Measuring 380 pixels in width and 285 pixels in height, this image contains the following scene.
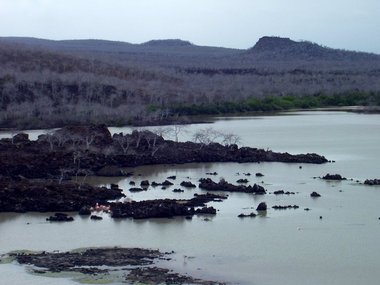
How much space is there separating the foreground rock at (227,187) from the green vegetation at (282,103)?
2486 centimetres

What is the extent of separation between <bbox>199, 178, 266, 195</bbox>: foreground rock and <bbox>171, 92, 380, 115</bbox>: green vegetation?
81.6ft

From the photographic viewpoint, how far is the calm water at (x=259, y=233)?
608 inches

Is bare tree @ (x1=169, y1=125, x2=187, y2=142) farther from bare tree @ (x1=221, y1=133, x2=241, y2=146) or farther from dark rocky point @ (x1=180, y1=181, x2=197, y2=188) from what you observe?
dark rocky point @ (x1=180, y1=181, x2=197, y2=188)

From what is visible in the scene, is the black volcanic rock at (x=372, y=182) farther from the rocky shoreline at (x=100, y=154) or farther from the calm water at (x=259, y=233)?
the rocky shoreline at (x=100, y=154)

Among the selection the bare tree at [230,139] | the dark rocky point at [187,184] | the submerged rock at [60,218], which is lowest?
the submerged rock at [60,218]

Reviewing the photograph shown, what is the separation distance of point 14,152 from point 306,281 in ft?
49.5

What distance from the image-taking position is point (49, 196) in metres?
21.5

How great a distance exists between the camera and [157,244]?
1755cm

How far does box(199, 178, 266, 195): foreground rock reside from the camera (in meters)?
23.0

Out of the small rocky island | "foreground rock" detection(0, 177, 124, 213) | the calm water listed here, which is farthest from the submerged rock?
the small rocky island

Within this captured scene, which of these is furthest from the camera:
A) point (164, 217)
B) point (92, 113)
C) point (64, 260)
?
point (92, 113)

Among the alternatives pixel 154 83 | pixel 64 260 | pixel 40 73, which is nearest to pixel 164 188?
pixel 64 260

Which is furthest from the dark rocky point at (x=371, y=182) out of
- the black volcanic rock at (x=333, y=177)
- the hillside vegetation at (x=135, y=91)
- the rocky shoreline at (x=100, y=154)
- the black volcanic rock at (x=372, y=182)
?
the hillside vegetation at (x=135, y=91)

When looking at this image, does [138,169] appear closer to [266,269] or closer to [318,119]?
[266,269]
